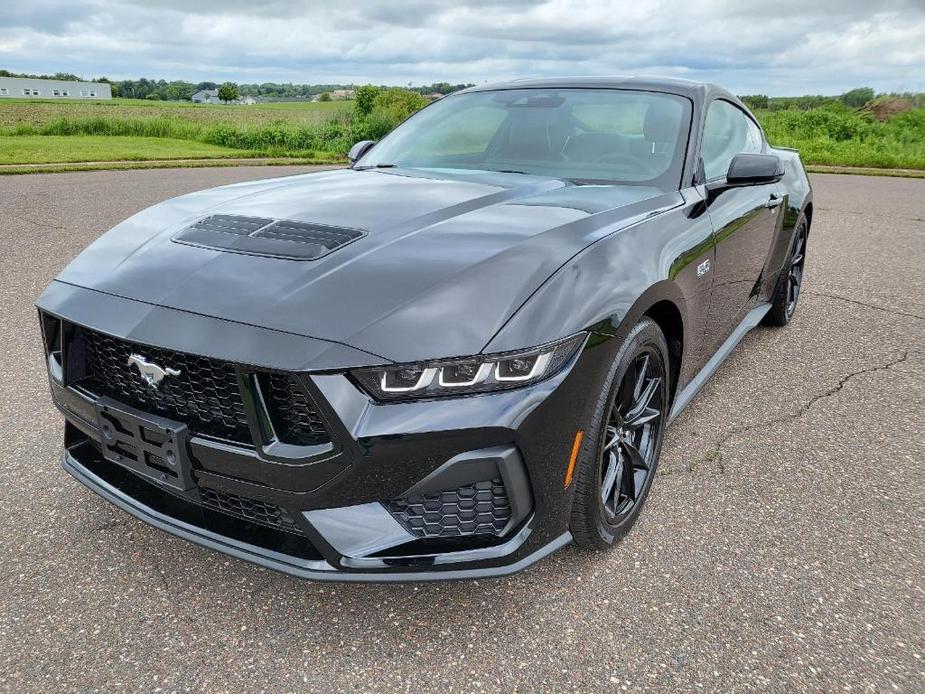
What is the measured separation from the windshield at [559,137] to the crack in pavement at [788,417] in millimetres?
1125

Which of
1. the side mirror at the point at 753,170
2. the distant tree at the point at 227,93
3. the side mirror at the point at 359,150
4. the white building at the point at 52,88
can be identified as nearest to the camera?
the side mirror at the point at 753,170

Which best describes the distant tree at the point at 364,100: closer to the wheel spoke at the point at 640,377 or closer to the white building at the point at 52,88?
the wheel spoke at the point at 640,377

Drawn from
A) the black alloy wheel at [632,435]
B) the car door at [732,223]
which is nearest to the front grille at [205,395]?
the black alloy wheel at [632,435]

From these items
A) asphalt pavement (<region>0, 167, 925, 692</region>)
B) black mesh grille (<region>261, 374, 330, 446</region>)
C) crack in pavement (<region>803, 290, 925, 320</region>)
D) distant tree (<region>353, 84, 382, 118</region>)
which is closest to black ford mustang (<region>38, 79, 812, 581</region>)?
Result: black mesh grille (<region>261, 374, 330, 446</region>)

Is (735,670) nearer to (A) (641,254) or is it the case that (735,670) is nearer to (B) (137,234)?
(A) (641,254)

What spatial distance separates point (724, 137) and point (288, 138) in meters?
19.4

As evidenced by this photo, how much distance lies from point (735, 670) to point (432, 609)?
0.83 meters

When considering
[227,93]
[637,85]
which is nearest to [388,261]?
[637,85]

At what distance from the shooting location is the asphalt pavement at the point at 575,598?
1.90 metres

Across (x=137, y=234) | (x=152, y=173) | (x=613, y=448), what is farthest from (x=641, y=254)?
(x=152, y=173)

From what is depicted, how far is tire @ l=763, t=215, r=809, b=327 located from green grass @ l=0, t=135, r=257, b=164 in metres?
14.6

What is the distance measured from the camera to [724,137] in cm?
363

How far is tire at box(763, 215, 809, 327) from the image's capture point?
463cm

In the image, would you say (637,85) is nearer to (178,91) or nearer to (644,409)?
(644,409)
